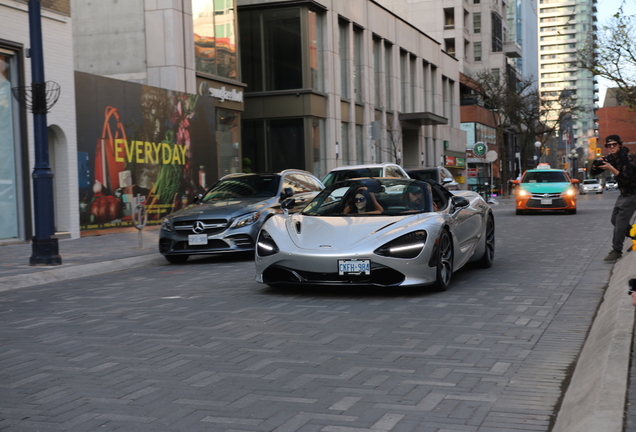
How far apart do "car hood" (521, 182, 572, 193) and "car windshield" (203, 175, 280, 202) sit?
1302cm

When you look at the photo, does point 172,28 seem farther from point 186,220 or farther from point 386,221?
point 386,221

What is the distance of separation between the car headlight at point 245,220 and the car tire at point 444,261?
4597 mm

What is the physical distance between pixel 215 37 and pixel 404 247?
2029 centimetres

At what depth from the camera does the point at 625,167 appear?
10.6 metres

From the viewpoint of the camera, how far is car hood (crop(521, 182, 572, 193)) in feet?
82.3

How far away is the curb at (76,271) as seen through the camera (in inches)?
423

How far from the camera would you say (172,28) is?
2467 centimetres

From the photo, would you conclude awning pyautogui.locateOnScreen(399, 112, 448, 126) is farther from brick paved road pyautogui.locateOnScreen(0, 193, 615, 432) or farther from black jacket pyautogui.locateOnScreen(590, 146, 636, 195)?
brick paved road pyautogui.locateOnScreen(0, 193, 615, 432)

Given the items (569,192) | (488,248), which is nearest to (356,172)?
(488,248)

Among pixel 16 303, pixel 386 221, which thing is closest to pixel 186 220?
pixel 16 303

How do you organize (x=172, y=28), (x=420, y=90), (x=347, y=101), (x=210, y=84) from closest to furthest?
(x=172, y=28), (x=210, y=84), (x=347, y=101), (x=420, y=90)

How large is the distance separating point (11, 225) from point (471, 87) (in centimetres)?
6170

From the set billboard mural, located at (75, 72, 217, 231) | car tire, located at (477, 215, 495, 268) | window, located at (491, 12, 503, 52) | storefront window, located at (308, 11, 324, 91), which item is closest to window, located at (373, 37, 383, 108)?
storefront window, located at (308, 11, 324, 91)

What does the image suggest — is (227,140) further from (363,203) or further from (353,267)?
(353,267)
